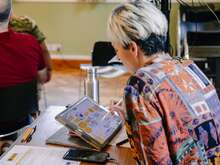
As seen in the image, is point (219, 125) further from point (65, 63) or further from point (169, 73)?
point (65, 63)

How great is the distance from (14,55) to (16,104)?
0.25 metres

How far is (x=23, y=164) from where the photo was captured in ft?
4.14

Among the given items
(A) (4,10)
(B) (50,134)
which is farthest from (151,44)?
(A) (4,10)

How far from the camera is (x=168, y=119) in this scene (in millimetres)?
1071

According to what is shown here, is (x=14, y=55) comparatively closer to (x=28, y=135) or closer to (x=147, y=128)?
(x=28, y=135)

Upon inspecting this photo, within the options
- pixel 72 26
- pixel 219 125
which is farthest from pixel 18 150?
pixel 72 26

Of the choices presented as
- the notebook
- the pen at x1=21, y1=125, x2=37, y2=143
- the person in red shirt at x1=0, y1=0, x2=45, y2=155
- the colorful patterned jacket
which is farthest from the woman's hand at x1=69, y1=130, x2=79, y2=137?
the person in red shirt at x1=0, y1=0, x2=45, y2=155

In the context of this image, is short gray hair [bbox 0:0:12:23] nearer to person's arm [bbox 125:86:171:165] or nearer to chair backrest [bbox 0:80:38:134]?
chair backrest [bbox 0:80:38:134]

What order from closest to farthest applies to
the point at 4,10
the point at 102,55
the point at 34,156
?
1. the point at 34,156
2. the point at 4,10
3. the point at 102,55

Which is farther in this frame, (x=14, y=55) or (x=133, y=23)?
(x=14, y=55)

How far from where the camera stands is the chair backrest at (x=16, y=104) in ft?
6.48

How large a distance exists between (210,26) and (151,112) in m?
2.89

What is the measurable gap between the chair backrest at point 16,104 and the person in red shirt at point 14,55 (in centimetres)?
4

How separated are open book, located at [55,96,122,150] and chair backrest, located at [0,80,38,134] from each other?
1.78 ft
